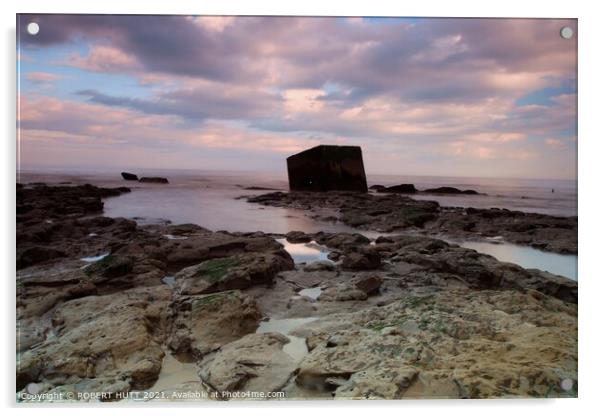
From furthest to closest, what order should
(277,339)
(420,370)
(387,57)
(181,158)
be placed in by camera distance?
(181,158) < (387,57) < (277,339) < (420,370)

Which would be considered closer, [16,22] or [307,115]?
[16,22]

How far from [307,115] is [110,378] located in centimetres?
227

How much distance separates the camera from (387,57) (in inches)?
126

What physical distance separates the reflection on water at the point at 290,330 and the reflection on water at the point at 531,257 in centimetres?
149

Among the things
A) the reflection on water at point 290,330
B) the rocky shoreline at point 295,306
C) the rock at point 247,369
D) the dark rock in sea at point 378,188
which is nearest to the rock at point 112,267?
the rocky shoreline at point 295,306

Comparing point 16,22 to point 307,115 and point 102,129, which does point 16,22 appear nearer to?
point 102,129

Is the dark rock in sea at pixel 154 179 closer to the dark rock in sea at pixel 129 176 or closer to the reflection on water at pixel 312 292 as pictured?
the dark rock in sea at pixel 129 176

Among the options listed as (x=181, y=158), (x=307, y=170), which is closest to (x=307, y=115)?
(x=307, y=170)

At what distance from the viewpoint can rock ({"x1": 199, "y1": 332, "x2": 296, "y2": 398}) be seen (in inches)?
108

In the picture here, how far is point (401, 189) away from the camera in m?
3.70

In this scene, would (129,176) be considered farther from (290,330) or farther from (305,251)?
(290,330)

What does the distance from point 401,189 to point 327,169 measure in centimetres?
71

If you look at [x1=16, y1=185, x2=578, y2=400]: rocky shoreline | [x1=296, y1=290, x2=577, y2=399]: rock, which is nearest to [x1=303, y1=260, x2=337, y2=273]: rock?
[x1=16, y1=185, x2=578, y2=400]: rocky shoreline

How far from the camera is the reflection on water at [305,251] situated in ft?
11.5
